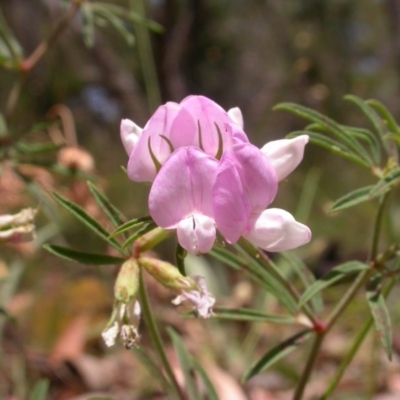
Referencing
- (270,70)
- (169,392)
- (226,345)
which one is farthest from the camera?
(270,70)

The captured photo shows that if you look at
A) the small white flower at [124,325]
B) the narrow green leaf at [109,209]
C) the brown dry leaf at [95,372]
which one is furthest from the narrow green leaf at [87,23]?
the brown dry leaf at [95,372]

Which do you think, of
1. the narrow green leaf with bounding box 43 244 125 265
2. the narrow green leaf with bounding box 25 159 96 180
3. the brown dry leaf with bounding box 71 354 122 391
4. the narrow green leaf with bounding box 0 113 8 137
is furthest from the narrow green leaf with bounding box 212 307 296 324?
the brown dry leaf with bounding box 71 354 122 391

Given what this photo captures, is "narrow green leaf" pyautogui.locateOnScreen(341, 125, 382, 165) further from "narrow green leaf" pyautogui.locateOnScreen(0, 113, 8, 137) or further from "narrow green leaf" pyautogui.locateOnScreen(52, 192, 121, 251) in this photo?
"narrow green leaf" pyautogui.locateOnScreen(0, 113, 8, 137)

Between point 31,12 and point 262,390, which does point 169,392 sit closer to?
point 262,390

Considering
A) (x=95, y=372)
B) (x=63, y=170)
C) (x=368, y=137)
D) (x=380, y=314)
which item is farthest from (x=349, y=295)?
(x=95, y=372)

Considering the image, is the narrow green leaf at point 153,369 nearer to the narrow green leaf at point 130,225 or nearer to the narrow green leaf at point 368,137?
the narrow green leaf at point 130,225

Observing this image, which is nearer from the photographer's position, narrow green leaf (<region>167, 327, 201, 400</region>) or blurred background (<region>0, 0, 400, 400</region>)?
narrow green leaf (<region>167, 327, 201, 400</region>)

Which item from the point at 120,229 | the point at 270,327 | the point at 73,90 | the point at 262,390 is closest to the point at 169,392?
the point at 120,229
